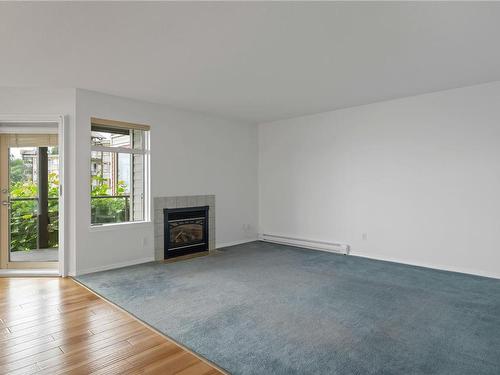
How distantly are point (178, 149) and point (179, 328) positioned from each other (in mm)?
3404

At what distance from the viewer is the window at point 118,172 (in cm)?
480

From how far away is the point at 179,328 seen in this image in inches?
111

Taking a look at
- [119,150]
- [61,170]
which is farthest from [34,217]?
[119,150]

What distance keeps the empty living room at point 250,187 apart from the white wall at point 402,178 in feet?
0.09

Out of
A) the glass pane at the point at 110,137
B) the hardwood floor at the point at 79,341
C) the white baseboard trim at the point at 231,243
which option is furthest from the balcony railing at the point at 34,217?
the white baseboard trim at the point at 231,243

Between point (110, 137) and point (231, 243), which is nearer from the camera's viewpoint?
point (110, 137)

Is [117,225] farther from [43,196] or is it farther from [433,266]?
[433,266]

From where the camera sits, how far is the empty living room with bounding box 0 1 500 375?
2.49m

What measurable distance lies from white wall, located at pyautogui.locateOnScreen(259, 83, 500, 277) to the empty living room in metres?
0.03

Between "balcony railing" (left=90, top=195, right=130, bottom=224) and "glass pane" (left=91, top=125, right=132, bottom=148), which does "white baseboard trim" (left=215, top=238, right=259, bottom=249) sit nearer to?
"balcony railing" (left=90, top=195, right=130, bottom=224)

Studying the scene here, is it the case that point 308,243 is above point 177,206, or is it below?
below

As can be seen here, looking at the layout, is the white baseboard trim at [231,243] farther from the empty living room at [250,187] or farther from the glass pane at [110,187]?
the glass pane at [110,187]

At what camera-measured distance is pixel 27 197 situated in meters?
4.70

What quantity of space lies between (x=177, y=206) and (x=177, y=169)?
625 millimetres
